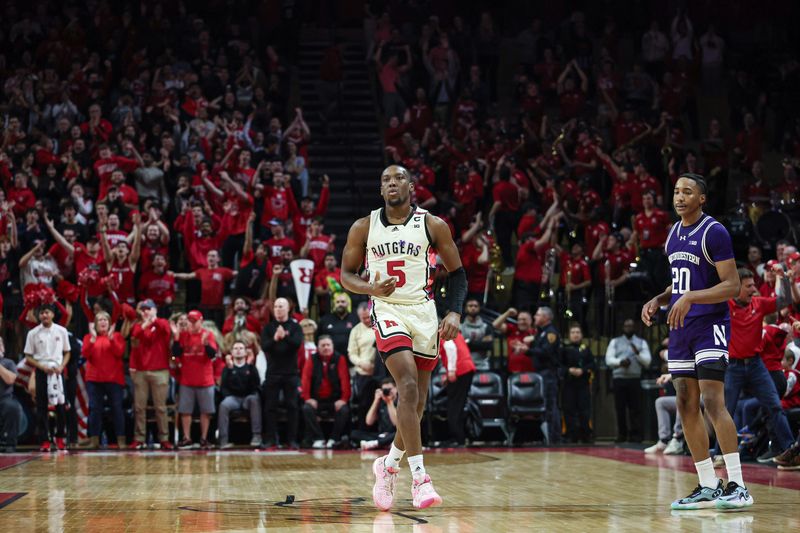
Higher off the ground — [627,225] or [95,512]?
[627,225]

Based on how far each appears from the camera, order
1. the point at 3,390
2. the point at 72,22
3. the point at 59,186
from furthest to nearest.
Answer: the point at 72,22
the point at 59,186
the point at 3,390

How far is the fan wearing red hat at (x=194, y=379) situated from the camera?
1504 cm

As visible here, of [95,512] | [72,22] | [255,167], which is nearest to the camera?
[95,512]

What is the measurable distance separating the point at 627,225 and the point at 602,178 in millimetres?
1396

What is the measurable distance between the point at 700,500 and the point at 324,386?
8331 millimetres

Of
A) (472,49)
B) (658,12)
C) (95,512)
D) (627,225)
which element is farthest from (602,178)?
(95,512)

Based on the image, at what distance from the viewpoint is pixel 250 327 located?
16.2m

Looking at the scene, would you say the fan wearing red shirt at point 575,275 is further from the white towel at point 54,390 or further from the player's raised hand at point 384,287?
the player's raised hand at point 384,287

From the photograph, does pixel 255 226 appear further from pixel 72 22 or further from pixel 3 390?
pixel 72 22

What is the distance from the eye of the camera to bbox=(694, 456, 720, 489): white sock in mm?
7699

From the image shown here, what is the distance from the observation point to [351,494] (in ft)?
28.6

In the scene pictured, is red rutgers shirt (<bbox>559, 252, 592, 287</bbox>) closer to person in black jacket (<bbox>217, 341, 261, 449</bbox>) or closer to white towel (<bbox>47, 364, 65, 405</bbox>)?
person in black jacket (<bbox>217, 341, 261, 449</bbox>)

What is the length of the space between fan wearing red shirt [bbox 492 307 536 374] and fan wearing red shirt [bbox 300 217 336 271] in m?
3.00

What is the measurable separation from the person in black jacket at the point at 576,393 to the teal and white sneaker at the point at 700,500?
26.1ft
